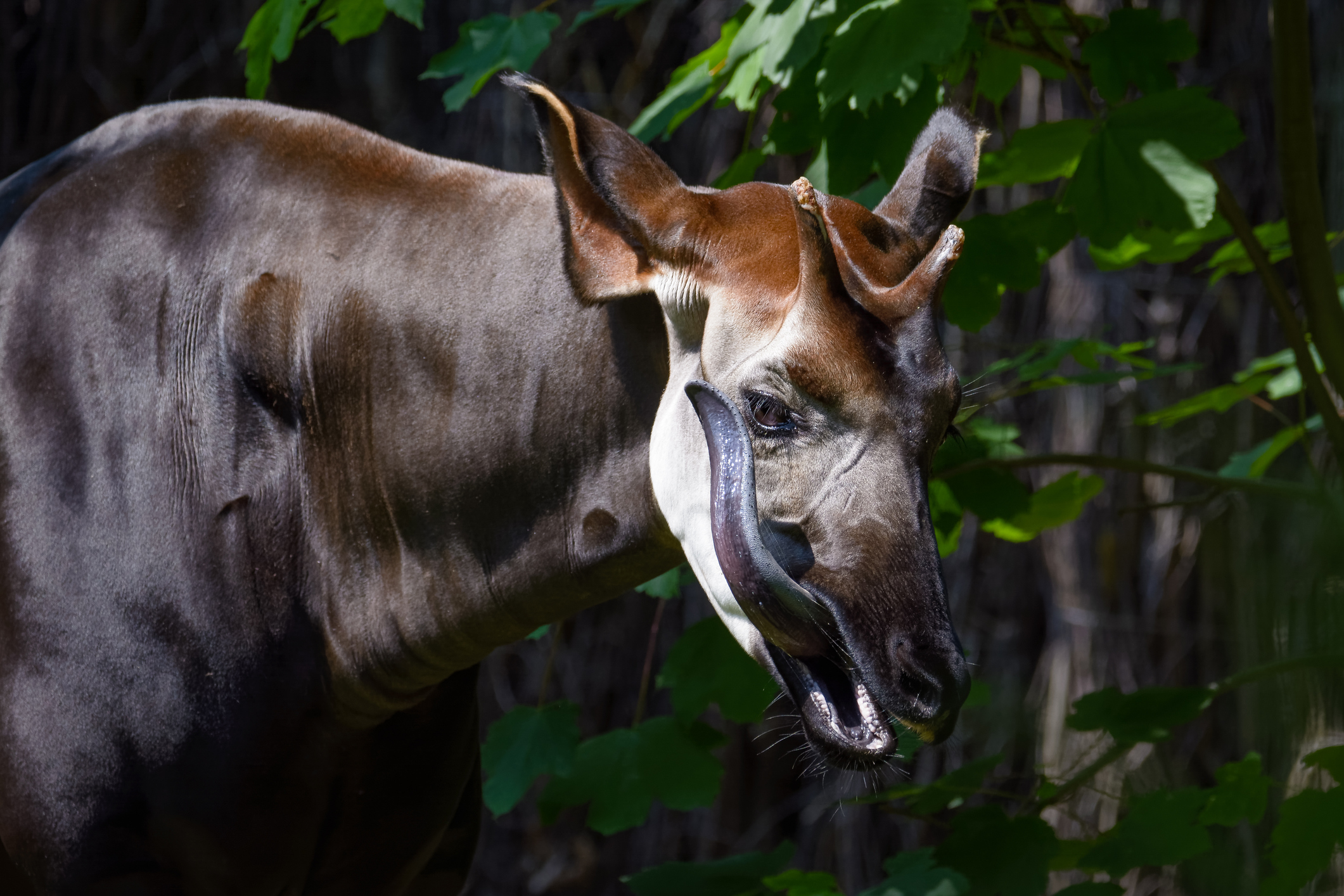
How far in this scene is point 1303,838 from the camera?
2.15 feet

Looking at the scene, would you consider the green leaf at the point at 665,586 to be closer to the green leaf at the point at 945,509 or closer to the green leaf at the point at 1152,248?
the green leaf at the point at 945,509

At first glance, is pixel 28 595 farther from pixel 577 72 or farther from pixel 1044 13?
pixel 577 72

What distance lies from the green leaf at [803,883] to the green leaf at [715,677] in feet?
0.69

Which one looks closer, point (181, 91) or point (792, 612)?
point (792, 612)

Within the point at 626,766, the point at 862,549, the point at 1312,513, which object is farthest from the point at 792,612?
the point at 626,766

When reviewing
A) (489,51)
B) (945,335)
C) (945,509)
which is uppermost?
(489,51)

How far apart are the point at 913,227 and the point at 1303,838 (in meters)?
0.81

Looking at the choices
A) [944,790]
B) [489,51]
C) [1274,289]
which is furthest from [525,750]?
[1274,289]

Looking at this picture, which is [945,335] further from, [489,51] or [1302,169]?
[489,51]

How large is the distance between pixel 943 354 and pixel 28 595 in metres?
1.00

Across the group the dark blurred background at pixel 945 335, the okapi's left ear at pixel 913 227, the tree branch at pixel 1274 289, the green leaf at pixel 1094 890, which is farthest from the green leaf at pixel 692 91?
the dark blurred background at pixel 945 335

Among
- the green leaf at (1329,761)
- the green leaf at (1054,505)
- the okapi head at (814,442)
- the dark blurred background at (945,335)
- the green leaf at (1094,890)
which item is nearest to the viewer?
the green leaf at (1329,761)

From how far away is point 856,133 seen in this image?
1579mm

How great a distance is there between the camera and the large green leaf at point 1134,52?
5.46 feet
